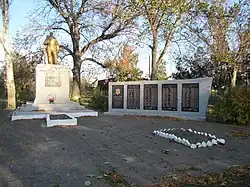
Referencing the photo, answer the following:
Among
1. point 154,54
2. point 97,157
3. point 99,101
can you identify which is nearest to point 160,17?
point 154,54

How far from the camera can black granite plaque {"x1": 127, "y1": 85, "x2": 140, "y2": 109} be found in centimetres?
1243

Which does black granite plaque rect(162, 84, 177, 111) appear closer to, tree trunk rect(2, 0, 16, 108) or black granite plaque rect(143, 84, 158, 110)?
black granite plaque rect(143, 84, 158, 110)

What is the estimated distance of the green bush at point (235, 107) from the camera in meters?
9.14

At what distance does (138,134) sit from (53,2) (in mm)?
15994

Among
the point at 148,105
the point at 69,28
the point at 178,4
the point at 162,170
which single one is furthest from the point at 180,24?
the point at 162,170

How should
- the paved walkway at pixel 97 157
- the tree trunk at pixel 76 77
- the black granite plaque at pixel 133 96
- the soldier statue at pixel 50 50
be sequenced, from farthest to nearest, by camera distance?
the tree trunk at pixel 76 77, the soldier statue at pixel 50 50, the black granite plaque at pixel 133 96, the paved walkway at pixel 97 157

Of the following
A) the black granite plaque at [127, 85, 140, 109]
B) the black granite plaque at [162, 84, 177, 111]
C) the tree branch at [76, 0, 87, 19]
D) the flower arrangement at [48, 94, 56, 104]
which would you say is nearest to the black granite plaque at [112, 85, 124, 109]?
the black granite plaque at [127, 85, 140, 109]

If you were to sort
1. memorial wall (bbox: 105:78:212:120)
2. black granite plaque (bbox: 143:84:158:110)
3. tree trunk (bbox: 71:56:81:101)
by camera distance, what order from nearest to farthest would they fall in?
memorial wall (bbox: 105:78:212:120) → black granite plaque (bbox: 143:84:158:110) → tree trunk (bbox: 71:56:81:101)

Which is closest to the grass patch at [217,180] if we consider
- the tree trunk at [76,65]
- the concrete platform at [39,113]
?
the concrete platform at [39,113]

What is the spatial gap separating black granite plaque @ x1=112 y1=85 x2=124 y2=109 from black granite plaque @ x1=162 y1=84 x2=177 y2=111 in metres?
2.44

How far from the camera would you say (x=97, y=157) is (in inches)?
187

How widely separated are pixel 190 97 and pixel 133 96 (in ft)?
10.1

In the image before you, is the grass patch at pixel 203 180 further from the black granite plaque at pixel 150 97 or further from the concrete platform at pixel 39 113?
the black granite plaque at pixel 150 97

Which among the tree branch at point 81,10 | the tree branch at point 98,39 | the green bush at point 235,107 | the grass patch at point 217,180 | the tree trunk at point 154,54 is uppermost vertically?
the tree branch at point 81,10
